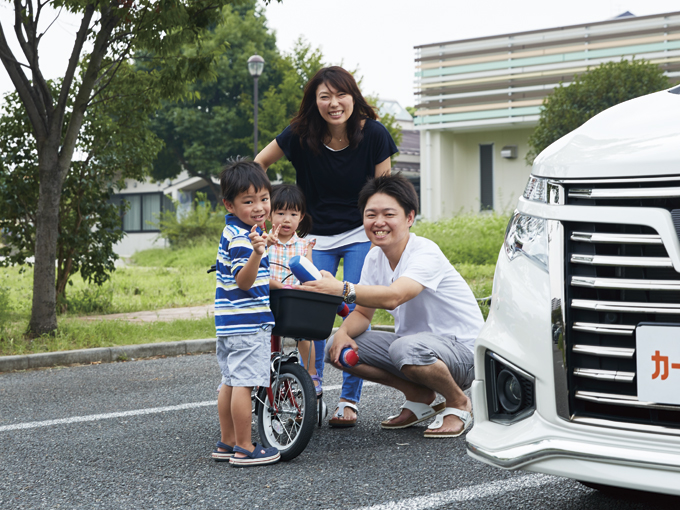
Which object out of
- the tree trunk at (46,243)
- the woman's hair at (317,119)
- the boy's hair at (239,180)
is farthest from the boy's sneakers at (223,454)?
the tree trunk at (46,243)

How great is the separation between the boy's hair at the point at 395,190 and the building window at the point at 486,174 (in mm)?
20827

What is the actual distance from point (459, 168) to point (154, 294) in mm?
15012

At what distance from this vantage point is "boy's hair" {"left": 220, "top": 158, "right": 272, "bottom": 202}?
135 inches

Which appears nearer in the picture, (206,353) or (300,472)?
(300,472)

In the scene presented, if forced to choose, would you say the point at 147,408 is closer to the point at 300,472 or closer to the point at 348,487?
the point at 300,472

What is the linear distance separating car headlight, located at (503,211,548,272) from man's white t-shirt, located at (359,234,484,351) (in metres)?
1.28

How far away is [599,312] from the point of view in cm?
215

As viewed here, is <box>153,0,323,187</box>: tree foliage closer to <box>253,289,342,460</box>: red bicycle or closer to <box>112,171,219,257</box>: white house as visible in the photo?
<box>112,171,219,257</box>: white house

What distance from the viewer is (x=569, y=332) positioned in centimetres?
219

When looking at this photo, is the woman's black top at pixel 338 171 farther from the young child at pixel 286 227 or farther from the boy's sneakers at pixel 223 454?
the boy's sneakers at pixel 223 454

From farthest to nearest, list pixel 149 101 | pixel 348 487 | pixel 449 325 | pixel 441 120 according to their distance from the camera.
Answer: pixel 441 120, pixel 149 101, pixel 449 325, pixel 348 487

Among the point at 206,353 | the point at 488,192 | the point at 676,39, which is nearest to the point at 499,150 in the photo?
the point at 488,192

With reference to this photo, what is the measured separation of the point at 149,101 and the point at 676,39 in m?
16.9

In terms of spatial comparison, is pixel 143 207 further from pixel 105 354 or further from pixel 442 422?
pixel 442 422
